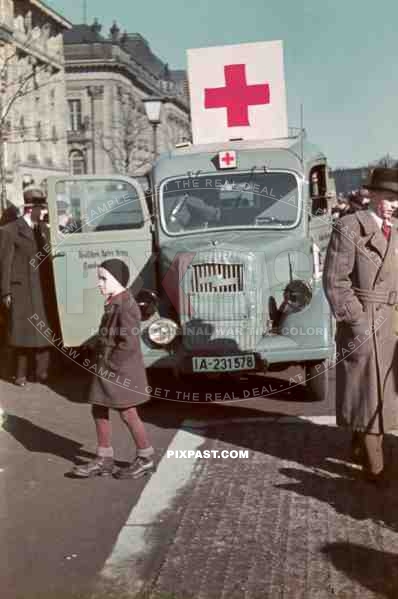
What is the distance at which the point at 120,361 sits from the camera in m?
6.33

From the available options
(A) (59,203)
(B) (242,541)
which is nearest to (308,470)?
(B) (242,541)

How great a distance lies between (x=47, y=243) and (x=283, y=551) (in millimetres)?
5816

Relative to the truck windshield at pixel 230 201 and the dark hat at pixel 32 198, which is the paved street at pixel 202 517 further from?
the dark hat at pixel 32 198

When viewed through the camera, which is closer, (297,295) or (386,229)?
(386,229)

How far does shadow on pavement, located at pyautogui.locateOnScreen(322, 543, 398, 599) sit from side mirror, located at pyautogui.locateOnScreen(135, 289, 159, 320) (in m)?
4.20

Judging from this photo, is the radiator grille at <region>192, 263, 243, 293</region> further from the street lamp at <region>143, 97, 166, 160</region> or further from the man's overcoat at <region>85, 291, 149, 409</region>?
the street lamp at <region>143, 97, 166, 160</region>

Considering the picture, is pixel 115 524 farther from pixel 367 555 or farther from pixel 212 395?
pixel 212 395

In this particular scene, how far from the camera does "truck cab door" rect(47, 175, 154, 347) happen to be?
934cm

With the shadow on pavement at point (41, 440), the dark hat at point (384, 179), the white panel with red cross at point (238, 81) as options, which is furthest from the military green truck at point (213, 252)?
the dark hat at point (384, 179)

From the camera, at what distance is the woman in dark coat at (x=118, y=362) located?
6277mm

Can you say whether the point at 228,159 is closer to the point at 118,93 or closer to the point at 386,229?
the point at 386,229

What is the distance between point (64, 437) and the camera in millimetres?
7777

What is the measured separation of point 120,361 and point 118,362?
0.05ft

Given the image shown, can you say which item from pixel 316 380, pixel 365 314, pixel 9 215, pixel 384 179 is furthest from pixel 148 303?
pixel 384 179
